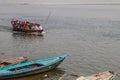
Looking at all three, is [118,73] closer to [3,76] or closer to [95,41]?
[3,76]

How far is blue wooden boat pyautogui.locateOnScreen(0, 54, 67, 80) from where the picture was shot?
21938mm

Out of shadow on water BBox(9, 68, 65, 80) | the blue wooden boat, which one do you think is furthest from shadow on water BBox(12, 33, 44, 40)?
the blue wooden boat

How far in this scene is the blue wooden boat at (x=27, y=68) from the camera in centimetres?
2194

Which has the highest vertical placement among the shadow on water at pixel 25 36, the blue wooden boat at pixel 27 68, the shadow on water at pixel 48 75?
the shadow on water at pixel 25 36

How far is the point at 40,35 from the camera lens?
43594 millimetres

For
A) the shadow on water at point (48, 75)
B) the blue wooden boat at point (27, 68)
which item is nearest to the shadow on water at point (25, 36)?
the shadow on water at point (48, 75)

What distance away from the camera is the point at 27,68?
2342cm

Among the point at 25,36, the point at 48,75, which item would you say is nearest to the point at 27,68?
the point at 48,75

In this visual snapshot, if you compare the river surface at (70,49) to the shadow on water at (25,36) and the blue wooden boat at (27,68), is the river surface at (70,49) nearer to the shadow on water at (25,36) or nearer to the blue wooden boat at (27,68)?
the shadow on water at (25,36)

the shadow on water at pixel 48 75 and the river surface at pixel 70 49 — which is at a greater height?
the river surface at pixel 70 49

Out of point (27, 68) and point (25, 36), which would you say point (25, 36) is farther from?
point (27, 68)

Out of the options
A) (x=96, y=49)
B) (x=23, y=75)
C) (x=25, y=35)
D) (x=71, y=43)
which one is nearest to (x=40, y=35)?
(x=25, y=35)

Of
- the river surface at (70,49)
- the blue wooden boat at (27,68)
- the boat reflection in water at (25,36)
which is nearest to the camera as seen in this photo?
the blue wooden boat at (27,68)

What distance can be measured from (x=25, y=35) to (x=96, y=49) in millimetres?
14168
